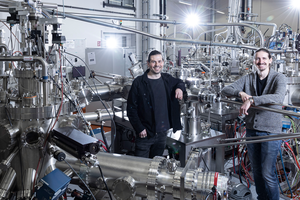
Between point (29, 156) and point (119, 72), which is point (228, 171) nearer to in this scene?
point (29, 156)

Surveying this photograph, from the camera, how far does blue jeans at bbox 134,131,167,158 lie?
1.97 metres

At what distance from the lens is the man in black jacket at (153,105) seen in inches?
76.4

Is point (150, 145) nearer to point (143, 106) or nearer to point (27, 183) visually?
point (143, 106)

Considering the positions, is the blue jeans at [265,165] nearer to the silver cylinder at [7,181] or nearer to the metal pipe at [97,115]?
the metal pipe at [97,115]

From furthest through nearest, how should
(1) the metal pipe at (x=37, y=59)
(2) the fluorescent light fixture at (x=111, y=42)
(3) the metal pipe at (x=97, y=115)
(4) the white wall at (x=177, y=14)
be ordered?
(2) the fluorescent light fixture at (x=111, y=42)
(4) the white wall at (x=177, y=14)
(3) the metal pipe at (x=97, y=115)
(1) the metal pipe at (x=37, y=59)

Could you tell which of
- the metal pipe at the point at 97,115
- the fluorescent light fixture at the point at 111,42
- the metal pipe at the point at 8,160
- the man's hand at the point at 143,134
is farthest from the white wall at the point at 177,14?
the metal pipe at the point at 8,160

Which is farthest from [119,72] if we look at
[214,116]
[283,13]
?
[283,13]

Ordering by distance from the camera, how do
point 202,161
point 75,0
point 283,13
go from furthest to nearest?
point 283,13, point 75,0, point 202,161

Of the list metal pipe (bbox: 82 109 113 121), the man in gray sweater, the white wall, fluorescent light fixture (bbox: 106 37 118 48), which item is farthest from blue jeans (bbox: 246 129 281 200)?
fluorescent light fixture (bbox: 106 37 118 48)

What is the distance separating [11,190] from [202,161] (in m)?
1.45

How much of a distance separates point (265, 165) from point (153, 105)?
878 millimetres

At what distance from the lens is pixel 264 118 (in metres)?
1.83

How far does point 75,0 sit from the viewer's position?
21.4 feet

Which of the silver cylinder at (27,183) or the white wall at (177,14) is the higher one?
the white wall at (177,14)
